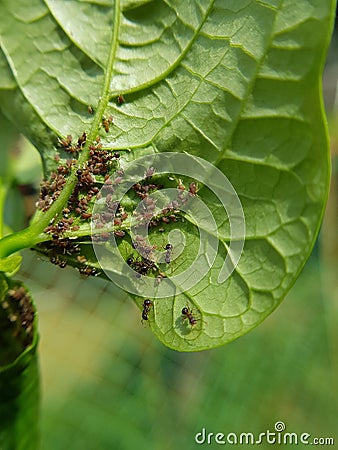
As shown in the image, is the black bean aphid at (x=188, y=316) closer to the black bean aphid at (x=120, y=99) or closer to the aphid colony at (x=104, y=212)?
the aphid colony at (x=104, y=212)

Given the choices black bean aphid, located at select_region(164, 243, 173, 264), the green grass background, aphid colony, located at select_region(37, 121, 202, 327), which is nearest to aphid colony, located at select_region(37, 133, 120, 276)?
aphid colony, located at select_region(37, 121, 202, 327)

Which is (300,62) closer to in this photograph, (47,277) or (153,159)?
(153,159)

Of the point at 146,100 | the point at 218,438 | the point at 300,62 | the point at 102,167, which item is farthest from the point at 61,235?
the point at 218,438

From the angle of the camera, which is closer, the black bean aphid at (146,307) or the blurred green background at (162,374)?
the black bean aphid at (146,307)

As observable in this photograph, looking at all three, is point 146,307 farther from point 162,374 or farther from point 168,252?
point 162,374

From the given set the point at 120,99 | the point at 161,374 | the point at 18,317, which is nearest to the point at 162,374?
the point at 161,374

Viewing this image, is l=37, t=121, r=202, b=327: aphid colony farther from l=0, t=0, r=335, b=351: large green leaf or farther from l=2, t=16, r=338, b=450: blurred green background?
l=2, t=16, r=338, b=450: blurred green background

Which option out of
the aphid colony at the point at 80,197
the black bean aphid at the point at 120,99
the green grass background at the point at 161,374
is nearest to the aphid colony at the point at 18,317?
the aphid colony at the point at 80,197
